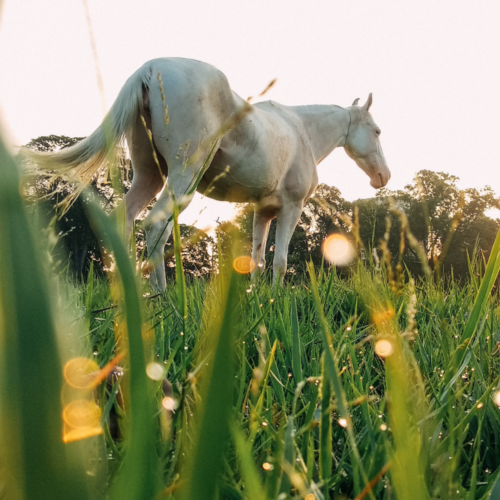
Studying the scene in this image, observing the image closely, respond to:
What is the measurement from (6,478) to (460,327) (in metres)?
1.90

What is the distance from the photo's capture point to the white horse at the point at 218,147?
3.75m

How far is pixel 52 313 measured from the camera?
20cm

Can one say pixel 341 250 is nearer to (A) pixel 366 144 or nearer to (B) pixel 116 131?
(B) pixel 116 131

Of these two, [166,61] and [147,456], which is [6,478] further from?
[166,61]

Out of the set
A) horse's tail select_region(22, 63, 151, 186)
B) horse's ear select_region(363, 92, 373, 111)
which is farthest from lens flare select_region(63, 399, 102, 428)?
horse's ear select_region(363, 92, 373, 111)

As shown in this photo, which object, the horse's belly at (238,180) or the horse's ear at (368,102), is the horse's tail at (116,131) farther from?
the horse's ear at (368,102)

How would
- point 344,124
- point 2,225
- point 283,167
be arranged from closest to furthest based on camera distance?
point 2,225, point 283,167, point 344,124

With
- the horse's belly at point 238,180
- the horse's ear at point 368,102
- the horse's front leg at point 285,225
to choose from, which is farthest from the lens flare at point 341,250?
the horse's ear at point 368,102

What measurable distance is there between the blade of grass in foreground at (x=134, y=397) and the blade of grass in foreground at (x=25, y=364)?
0.12 ft

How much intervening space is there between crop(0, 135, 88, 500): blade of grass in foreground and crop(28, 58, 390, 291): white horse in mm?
2205

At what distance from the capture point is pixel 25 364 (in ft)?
0.68

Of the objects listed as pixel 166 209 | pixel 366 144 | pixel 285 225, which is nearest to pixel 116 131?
pixel 285 225

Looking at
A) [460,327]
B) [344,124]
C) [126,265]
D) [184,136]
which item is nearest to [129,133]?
[184,136]

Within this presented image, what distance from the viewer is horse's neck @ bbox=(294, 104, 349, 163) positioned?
686cm
